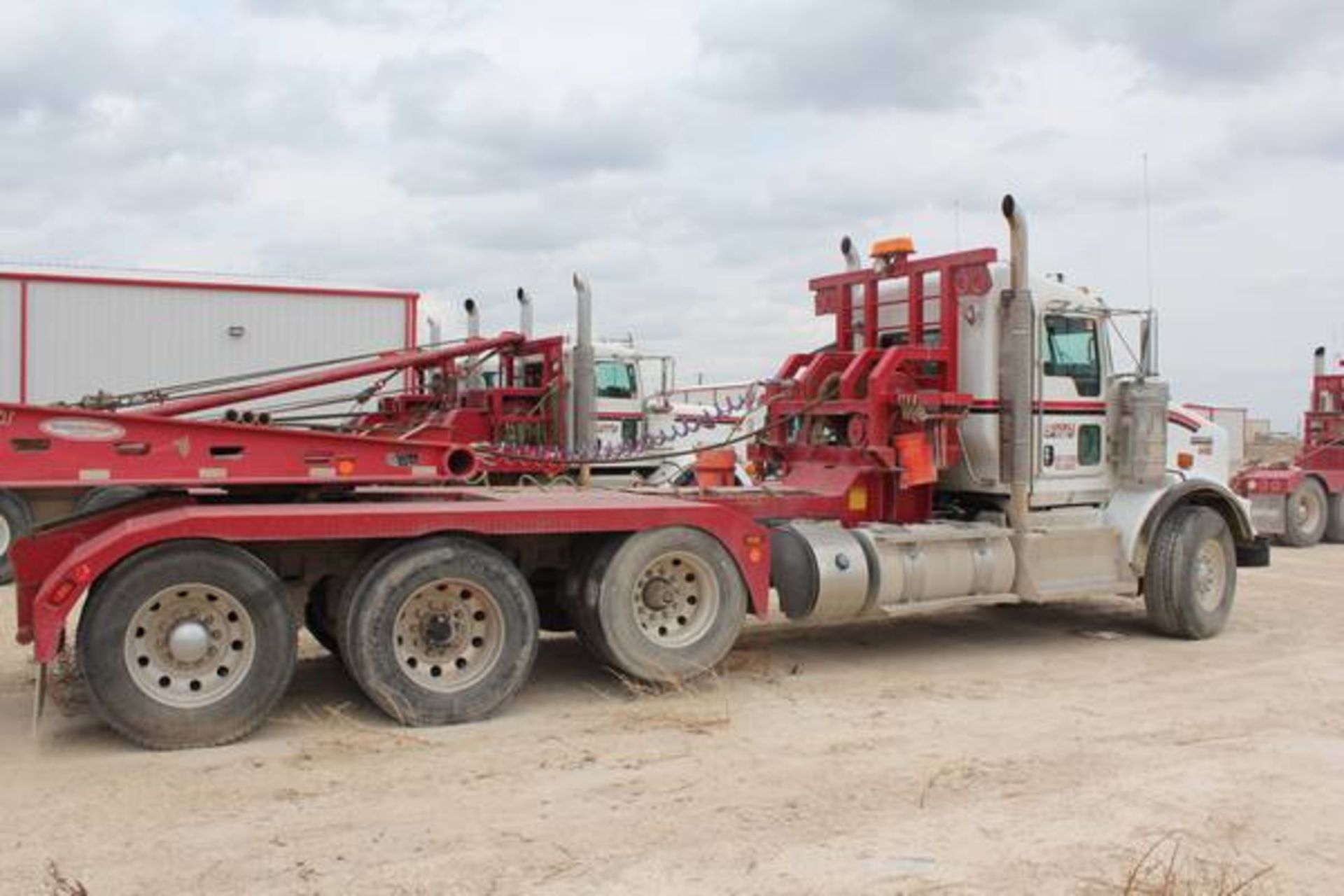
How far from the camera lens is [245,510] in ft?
21.4

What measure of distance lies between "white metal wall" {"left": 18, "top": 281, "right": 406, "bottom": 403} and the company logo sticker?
12184 millimetres

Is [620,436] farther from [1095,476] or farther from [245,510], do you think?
[245,510]

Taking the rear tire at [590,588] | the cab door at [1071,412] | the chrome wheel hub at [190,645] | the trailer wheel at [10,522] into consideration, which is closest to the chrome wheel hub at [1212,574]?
the cab door at [1071,412]

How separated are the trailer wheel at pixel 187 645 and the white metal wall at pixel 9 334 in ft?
41.2

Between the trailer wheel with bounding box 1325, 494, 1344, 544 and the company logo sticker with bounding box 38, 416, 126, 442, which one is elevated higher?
the company logo sticker with bounding box 38, 416, 126, 442

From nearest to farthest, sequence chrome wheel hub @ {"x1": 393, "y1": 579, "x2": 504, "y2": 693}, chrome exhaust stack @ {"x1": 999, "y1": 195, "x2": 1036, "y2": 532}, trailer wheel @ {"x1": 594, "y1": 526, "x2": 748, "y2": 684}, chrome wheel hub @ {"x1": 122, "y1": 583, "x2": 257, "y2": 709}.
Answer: chrome wheel hub @ {"x1": 122, "y1": 583, "x2": 257, "y2": 709}
chrome wheel hub @ {"x1": 393, "y1": 579, "x2": 504, "y2": 693}
trailer wheel @ {"x1": 594, "y1": 526, "x2": 748, "y2": 684}
chrome exhaust stack @ {"x1": 999, "y1": 195, "x2": 1036, "y2": 532}

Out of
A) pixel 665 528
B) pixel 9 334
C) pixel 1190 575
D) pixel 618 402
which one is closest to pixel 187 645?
pixel 665 528

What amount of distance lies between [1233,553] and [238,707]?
7.68 metres

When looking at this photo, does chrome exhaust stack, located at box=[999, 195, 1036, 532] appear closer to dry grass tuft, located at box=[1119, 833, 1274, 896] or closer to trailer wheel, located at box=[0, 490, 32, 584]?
dry grass tuft, located at box=[1119, 833, 1274, 896]

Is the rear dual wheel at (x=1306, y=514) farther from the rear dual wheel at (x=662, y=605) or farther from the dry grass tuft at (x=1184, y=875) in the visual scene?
the dry grass tuft at (x=1184, y=875)

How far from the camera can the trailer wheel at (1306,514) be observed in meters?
19.0

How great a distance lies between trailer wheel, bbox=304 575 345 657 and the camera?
7.18 meters

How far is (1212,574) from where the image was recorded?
10102mm

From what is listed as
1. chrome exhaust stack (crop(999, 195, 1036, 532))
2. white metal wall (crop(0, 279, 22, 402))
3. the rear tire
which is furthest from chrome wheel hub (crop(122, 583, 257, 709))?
white metal wall (crop(0, 279, 22, 402))
